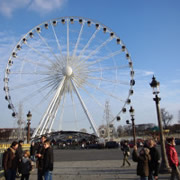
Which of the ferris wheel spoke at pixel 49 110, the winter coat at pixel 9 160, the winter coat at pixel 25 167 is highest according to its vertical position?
the ferris wheel spoke at pixel 49 110

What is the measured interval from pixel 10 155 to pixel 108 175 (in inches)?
132

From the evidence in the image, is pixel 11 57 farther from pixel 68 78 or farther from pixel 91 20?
pixel 91 20

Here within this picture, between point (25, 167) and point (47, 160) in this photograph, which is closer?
point (47, 160)

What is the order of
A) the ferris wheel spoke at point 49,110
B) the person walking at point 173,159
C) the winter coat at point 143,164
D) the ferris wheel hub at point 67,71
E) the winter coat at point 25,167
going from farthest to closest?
1. the ferris wheel hub at point 67,71
2. the ferris wheel spoke at point 49,110
3. the winter coat at point 25,167
4. the person walking at point 173,159
5. the winter coat at point 143,164

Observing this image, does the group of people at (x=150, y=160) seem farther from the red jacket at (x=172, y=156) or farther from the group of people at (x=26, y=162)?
the group of people at (x=26, y=162)

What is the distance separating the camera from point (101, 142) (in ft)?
80.5

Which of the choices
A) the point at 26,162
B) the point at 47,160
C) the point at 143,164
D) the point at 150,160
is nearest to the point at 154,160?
the point at 150,160

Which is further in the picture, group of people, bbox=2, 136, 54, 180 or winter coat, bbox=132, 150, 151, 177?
group of people, bbox=2, 136, 54, 180

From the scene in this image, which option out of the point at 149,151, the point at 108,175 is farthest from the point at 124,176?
the point at 149,151

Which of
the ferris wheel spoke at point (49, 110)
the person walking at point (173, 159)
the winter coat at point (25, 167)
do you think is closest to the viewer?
the person walking at point (173, 159)

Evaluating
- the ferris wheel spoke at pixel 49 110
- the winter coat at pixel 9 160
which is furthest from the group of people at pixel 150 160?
the ferris wheel spoke at pixel 49 110

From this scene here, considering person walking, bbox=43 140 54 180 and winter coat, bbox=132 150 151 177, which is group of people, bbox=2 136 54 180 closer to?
person walking, bbox=43 140 54 180

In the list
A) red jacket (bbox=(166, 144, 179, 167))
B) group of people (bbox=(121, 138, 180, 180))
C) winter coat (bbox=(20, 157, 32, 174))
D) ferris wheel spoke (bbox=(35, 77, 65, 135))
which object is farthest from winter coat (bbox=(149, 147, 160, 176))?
ferris wheel spoke (bbox=(35, 77, 65, 135))

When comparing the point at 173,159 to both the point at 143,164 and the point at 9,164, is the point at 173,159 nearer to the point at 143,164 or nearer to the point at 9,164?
the point at 143,164
